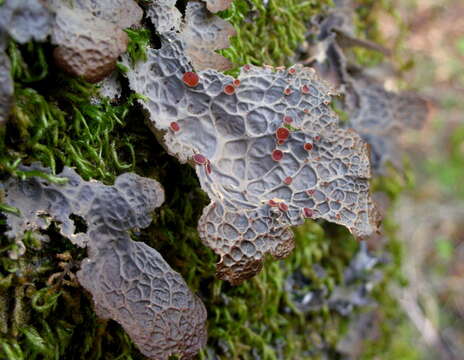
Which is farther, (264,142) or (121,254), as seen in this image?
(264,142)

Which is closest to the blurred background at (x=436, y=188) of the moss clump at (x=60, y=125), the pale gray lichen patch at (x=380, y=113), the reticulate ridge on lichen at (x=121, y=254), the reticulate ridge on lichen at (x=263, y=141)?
the pale gray lichen patch at (x=380, y=113)

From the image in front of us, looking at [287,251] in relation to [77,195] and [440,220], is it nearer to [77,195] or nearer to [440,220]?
[77,195]

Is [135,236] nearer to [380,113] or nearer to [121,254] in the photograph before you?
[121,254]

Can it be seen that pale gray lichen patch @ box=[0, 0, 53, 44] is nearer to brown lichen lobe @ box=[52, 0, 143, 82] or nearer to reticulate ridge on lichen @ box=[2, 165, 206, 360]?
brown lichen lobe @ box=[52, 0, 143, 82]

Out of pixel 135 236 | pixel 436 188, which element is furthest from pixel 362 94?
pixel 436 188

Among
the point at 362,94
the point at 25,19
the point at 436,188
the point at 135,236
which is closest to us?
the point at 25,19

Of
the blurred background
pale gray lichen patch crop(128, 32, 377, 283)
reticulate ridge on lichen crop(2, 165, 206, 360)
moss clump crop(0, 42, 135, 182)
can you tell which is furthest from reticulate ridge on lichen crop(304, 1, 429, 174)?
the blurred background
